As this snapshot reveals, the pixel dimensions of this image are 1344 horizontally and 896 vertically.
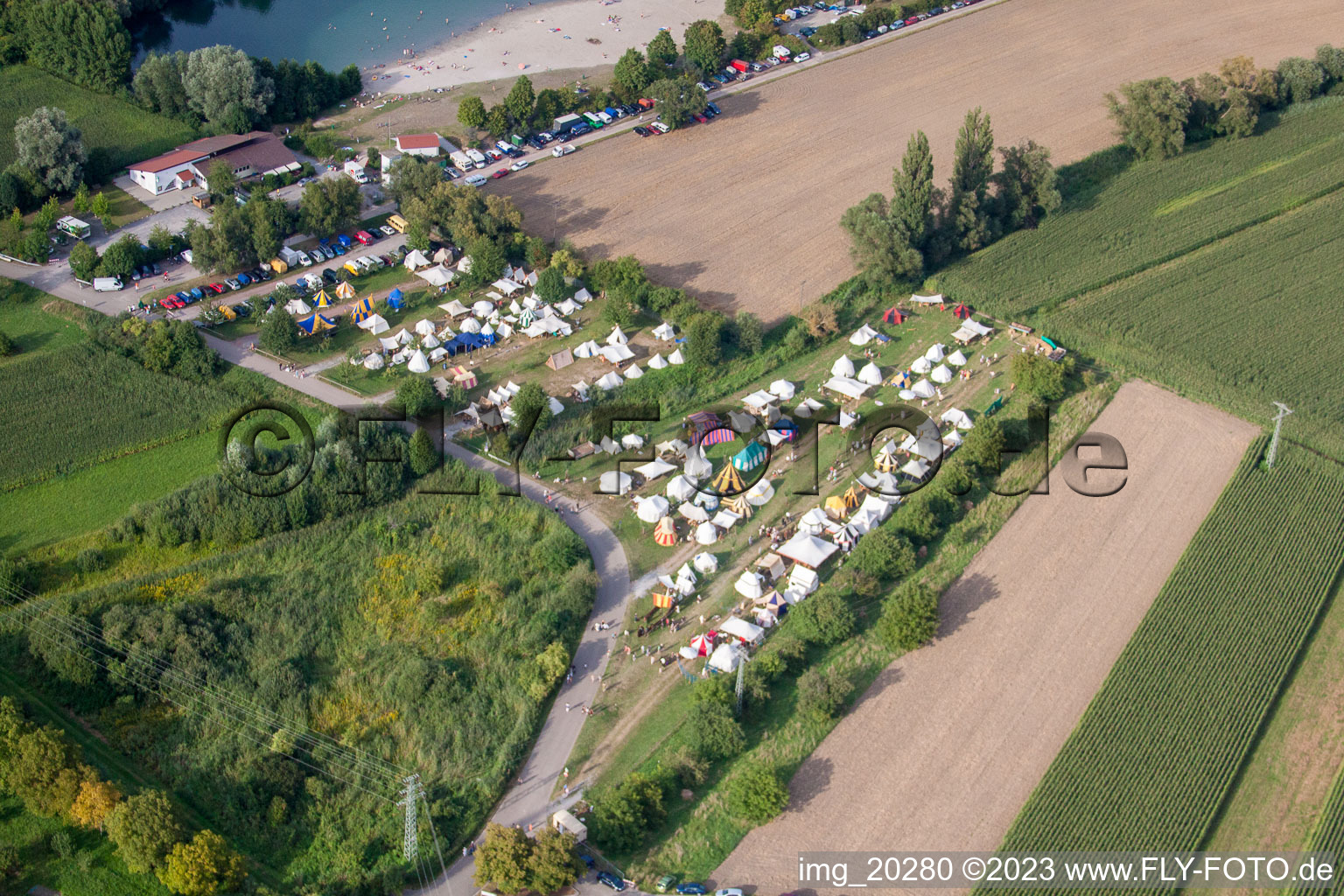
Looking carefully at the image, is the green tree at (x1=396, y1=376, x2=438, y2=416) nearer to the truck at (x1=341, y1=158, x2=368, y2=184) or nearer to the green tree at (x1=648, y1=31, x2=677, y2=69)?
the truck at (x1=341, y1=158, x2=368, y2=184)

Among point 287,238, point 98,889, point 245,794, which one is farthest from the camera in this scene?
point 287,238

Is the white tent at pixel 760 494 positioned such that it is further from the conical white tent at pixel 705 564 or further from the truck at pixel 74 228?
the truck at pixel 74 228

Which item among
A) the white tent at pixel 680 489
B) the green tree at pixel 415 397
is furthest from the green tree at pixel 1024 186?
the green tree at pixel 415 397

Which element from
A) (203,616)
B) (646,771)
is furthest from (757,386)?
(203,616)

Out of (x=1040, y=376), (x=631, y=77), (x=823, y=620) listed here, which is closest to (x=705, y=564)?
(x=823, y=620)

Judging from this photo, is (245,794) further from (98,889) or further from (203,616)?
(203,616)

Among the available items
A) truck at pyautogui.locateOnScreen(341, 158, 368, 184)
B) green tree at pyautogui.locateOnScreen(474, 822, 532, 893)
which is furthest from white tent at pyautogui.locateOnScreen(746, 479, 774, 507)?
truck at pyautogui.locateOnScreen(341, 158, 368, 184)

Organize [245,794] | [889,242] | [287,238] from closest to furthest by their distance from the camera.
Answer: [245,794]
[889,242]
[287,238]
